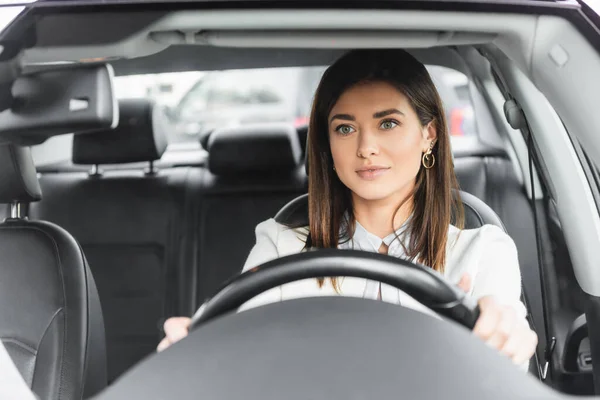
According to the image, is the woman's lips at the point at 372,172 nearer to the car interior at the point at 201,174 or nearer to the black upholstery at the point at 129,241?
the car interior at the point at 201,174

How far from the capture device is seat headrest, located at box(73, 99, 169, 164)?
2455 mm

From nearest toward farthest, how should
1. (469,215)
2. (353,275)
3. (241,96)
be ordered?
(353,275)
(469,215)
(241,96)

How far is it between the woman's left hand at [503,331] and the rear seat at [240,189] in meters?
1.52

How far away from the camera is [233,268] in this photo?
2480 millimetres

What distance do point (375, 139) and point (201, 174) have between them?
1.29 meters

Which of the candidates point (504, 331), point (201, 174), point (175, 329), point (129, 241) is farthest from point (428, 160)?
point (129, 241)

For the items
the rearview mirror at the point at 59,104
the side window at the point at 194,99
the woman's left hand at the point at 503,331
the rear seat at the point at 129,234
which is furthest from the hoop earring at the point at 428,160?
the side window at the point at 194,99

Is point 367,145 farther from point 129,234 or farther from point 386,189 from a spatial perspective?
point 129,234

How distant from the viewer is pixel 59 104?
1.32 metres

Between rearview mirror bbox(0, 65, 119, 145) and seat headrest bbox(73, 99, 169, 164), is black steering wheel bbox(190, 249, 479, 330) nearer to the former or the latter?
rearview mirror bbox(0, 65, 119, 145)

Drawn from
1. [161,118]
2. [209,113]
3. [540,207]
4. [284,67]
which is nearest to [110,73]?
[284,67]

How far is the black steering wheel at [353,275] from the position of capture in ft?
2.86

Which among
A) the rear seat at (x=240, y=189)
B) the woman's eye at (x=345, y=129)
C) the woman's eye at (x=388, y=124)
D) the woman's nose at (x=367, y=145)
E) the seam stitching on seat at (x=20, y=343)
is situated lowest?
the seam stitching on seat at (x=20, y=343)

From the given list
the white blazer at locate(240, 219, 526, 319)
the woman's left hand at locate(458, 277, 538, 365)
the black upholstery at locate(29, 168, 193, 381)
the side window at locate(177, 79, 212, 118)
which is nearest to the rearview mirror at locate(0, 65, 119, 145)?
the white blazer at locate(240, 219, 526, 319)
